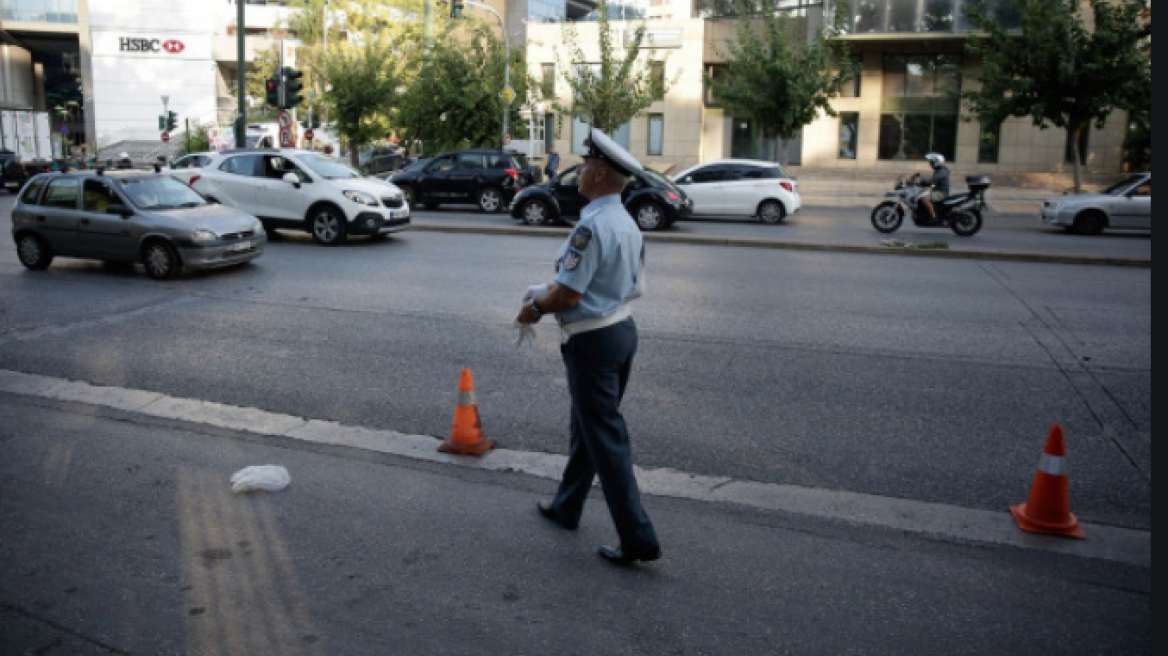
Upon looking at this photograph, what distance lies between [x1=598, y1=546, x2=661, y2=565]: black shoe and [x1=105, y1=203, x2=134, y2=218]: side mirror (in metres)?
10.6

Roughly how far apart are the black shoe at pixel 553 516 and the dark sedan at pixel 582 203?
15.0 meters

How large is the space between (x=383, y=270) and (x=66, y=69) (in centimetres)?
9294

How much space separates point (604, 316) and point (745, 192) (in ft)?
62.1

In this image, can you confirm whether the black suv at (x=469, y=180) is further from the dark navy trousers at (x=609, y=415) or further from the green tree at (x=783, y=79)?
the dark navy trousers at (x=609, y=415)

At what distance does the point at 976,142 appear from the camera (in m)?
38.4

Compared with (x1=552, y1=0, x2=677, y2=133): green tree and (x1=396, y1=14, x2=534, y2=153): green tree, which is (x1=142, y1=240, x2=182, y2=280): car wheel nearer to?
(x1=396, y1=14, x2=534, y2=153): green tree

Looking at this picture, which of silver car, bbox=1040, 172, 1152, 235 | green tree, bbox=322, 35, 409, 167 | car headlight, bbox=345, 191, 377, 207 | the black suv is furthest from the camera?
green tree, bbox=322, 35, 409, 167

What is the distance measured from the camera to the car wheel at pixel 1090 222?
2041cm

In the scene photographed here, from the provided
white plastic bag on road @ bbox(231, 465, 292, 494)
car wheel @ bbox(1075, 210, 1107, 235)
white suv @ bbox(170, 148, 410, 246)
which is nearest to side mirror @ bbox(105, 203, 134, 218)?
white suv @ bbox(170, 148, 410, 246)

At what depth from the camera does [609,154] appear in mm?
3863

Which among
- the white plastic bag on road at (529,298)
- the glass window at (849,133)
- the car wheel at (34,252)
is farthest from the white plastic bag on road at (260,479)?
the glass window at (849,133)

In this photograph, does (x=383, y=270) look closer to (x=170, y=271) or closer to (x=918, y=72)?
(x=170, y=271)

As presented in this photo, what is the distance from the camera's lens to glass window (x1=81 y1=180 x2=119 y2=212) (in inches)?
499

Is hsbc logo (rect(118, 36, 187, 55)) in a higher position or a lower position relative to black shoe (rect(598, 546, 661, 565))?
higher
